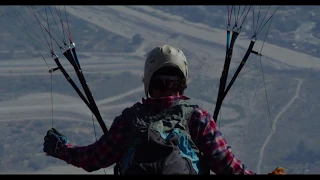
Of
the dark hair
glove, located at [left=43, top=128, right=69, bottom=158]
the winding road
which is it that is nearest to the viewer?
the dark hair

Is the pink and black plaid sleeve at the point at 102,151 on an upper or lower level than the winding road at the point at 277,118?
upper

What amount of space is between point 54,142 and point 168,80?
4.75ft

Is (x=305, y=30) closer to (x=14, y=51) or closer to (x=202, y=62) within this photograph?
(x=202, y=62)

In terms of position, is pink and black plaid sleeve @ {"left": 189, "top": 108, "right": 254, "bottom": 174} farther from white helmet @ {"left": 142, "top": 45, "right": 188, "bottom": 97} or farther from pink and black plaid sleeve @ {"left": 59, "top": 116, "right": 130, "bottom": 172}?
pink and black plaid sleeve @ {"left": 59, "top": 116, "right": 130, "bottom": 172}

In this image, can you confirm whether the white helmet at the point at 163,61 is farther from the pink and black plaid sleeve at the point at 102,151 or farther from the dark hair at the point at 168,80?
the pink and black plaid sleeve at the point at 102,151

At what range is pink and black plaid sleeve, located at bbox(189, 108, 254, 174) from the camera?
695 cm

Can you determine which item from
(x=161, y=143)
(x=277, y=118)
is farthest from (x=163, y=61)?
(x=277, y=118)

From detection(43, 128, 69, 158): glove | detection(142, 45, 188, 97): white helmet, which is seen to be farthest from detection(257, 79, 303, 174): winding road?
detection(142, 45, 188, 97): white helmet

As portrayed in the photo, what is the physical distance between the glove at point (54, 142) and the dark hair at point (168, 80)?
1.20 meters

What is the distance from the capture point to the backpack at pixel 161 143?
21.3ft

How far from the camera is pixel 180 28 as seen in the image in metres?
103

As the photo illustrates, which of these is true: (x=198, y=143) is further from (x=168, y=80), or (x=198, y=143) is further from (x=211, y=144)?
(x=168, y=80)

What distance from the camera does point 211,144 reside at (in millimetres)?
6961

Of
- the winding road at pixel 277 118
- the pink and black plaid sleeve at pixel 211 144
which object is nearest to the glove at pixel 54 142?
the pink and black plaid sleeve at pixel 211 144
